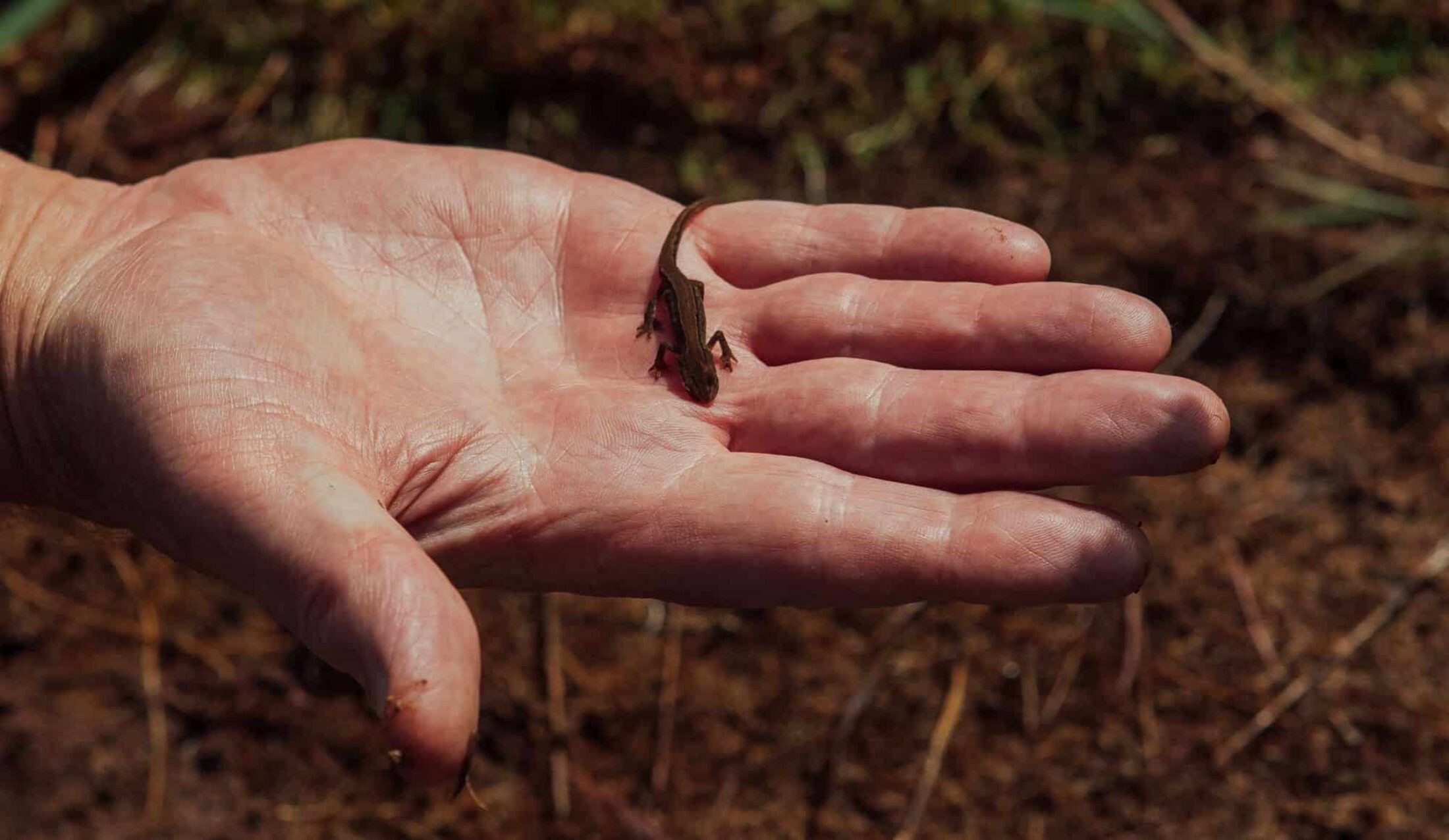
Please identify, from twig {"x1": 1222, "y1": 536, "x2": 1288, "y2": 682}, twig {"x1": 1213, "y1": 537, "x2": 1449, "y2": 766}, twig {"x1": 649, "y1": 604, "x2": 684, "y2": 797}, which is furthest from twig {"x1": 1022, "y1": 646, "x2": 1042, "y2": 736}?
twig {"x1": 649, "y1": 604, "x2": 684, "y2": 797}

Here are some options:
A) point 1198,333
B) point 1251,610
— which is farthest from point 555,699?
point 1198,333

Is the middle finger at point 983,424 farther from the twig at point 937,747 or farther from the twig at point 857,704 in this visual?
the twig at point 937,747

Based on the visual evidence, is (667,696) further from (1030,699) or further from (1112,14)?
(1112,14)

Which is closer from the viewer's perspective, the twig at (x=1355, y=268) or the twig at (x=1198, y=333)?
the twig at (x=1198, y=333)

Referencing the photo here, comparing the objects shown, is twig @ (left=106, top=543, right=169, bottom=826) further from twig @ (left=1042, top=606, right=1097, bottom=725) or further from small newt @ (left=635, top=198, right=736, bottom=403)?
twig @ (left=1042, top=606, right=1097, bottom=725)

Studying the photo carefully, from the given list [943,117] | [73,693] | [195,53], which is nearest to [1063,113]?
[943,117]

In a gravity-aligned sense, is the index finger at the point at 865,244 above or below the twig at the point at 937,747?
above

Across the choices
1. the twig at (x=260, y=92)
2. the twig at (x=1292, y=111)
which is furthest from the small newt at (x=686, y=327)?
the twig at (x=260, y=92)
